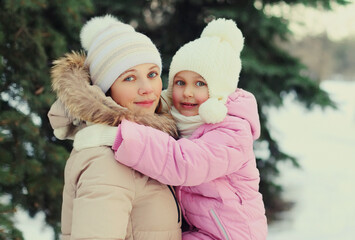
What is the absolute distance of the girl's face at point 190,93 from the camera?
6.43 feet

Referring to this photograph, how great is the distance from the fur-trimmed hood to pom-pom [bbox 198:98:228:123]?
17 cm

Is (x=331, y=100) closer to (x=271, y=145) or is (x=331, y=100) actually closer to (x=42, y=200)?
(x=271, y=145)

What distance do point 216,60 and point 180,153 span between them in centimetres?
57

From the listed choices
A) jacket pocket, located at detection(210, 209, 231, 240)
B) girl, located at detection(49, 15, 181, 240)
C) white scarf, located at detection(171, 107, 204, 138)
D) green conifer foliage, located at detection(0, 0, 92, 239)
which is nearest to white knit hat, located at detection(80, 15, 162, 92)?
girl, located at detection(49, 15, 181, 240)

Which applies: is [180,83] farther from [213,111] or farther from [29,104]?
[29,104]

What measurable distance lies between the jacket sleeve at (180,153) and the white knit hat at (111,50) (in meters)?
0.34

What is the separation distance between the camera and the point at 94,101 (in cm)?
162

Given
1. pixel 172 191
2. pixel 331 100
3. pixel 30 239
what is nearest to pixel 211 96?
pixel 172 191

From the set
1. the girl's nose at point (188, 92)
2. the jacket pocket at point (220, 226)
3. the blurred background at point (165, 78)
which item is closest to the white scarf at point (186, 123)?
the girl's nose at point (188, 92)

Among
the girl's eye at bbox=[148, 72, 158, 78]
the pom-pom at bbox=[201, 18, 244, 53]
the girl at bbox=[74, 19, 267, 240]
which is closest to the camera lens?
the girl at bbox=[74, 19, 267, 240]

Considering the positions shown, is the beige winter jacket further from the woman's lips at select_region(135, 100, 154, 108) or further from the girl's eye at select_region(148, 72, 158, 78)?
the girl's eye at select_region(148, 72, 158, 78)

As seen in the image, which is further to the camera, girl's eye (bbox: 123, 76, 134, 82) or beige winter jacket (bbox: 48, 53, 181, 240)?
girl's eye (bbox: 123, 76, 134, 82)

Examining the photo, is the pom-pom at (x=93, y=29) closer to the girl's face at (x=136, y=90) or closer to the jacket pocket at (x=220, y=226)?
the girl's face at (x=136, y=90)

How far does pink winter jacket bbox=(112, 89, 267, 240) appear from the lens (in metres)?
1.57
